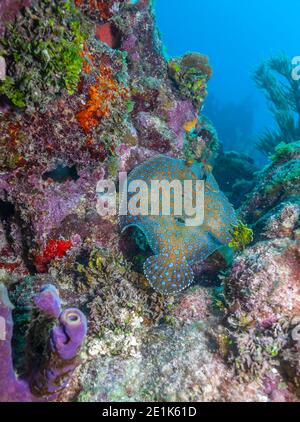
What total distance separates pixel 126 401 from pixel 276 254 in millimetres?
2425

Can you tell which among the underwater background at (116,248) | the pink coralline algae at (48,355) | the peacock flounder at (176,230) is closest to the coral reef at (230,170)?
the underwater background at (116,248)

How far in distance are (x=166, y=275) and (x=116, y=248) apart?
3.26ft

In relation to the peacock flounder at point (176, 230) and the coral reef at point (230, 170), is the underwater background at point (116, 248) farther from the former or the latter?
the coral reef at point (230, 170)

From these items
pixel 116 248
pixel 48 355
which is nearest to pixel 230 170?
pixel 116 248

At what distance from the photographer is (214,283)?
4895 mm

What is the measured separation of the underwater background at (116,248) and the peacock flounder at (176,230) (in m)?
0.02

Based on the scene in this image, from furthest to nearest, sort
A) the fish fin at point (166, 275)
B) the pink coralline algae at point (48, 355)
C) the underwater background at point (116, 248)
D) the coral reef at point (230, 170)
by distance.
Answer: the coral reef at point (230, 170) < the fish fin at point (166, 275) < the underwater background at point (116, 248) < the pink coralline algae at point (48, 355)

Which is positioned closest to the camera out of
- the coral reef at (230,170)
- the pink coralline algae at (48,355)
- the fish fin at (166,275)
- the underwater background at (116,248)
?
the pink coralline algae at (48,355)

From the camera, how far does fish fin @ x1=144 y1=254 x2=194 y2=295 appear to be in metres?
4.43

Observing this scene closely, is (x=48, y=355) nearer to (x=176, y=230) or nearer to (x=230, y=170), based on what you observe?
(x=176, y=230)

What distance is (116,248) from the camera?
4992 mm

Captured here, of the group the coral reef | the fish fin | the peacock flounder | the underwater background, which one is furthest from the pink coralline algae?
the coral reef

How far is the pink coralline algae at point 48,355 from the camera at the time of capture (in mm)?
2732
